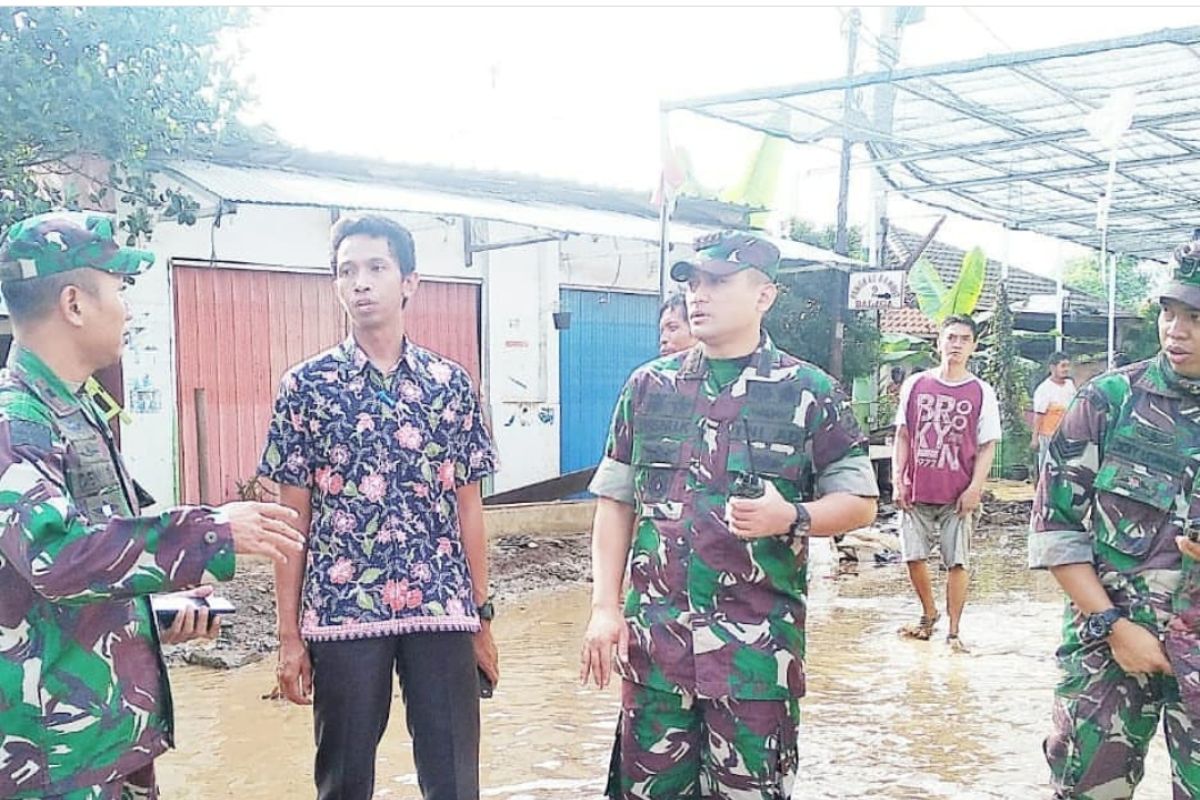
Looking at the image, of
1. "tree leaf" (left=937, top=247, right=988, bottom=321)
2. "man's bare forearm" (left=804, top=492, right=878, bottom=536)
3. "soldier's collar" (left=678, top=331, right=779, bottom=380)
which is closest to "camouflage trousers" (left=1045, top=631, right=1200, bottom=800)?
"man's bare forearm" (left=804, top=492, right=878, bottom=536)

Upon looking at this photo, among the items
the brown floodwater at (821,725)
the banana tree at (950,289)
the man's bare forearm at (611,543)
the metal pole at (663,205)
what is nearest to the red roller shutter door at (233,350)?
the brown floodwater at (821,725)

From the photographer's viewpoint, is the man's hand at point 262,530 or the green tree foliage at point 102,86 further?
the green tree foliage at point 102,86

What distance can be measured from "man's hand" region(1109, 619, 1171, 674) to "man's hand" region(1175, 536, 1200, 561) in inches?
8.5

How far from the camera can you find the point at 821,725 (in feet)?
16.4

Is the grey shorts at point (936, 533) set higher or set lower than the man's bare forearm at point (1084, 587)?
lower

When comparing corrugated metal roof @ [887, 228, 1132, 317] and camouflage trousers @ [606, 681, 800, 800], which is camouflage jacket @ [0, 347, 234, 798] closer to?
camouflage trousers @ [606, 681, 800, 800]

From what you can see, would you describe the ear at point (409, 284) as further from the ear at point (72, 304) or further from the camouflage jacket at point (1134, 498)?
the camouflage jacket at point (1134, 498)

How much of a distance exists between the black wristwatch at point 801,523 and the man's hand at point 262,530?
3.80ft

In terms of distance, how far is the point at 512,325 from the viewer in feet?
38.1

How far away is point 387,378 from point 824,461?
1.21m

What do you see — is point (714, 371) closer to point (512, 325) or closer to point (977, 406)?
point (977, 406)

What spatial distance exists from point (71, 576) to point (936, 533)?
513 centimetres

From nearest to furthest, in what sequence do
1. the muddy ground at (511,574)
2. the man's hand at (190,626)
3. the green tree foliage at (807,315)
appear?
the man's hand at (190,626) → the muddy ground at (511,574) → the green tree foliage at (807,315)

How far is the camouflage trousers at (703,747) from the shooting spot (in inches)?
109
